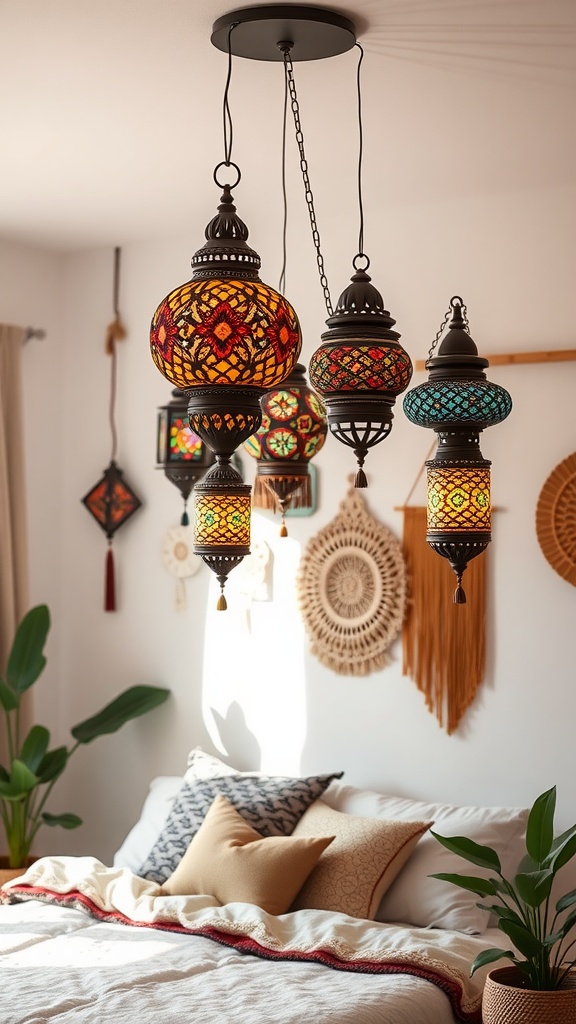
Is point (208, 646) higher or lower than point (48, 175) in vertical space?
lower

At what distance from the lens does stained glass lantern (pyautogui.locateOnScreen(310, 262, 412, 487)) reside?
2.39 meters

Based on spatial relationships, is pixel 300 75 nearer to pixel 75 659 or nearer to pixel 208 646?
pixel 208 646

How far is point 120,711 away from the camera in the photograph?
15.6 ft

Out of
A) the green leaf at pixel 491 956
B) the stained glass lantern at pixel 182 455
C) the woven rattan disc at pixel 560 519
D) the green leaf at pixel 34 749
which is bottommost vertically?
the green leaf at pixel 491 956

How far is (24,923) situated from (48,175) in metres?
2.42

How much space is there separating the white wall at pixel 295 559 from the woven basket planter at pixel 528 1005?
1345mm

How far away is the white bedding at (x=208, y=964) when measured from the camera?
9.40ft

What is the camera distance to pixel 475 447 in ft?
8.42

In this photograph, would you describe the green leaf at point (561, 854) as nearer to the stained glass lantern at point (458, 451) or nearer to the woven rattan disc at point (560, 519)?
the stained glass lantern at point (458, 451)

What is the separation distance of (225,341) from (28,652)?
2830 millimetres

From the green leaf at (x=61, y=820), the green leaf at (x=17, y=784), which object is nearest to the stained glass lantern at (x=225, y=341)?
the green leaf at (x=17, y=784)

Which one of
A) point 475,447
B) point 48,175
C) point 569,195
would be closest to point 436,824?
point 475,447

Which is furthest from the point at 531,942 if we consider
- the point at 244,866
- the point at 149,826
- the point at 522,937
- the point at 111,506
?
the point at 111,506

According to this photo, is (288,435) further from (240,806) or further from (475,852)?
(240,806)
